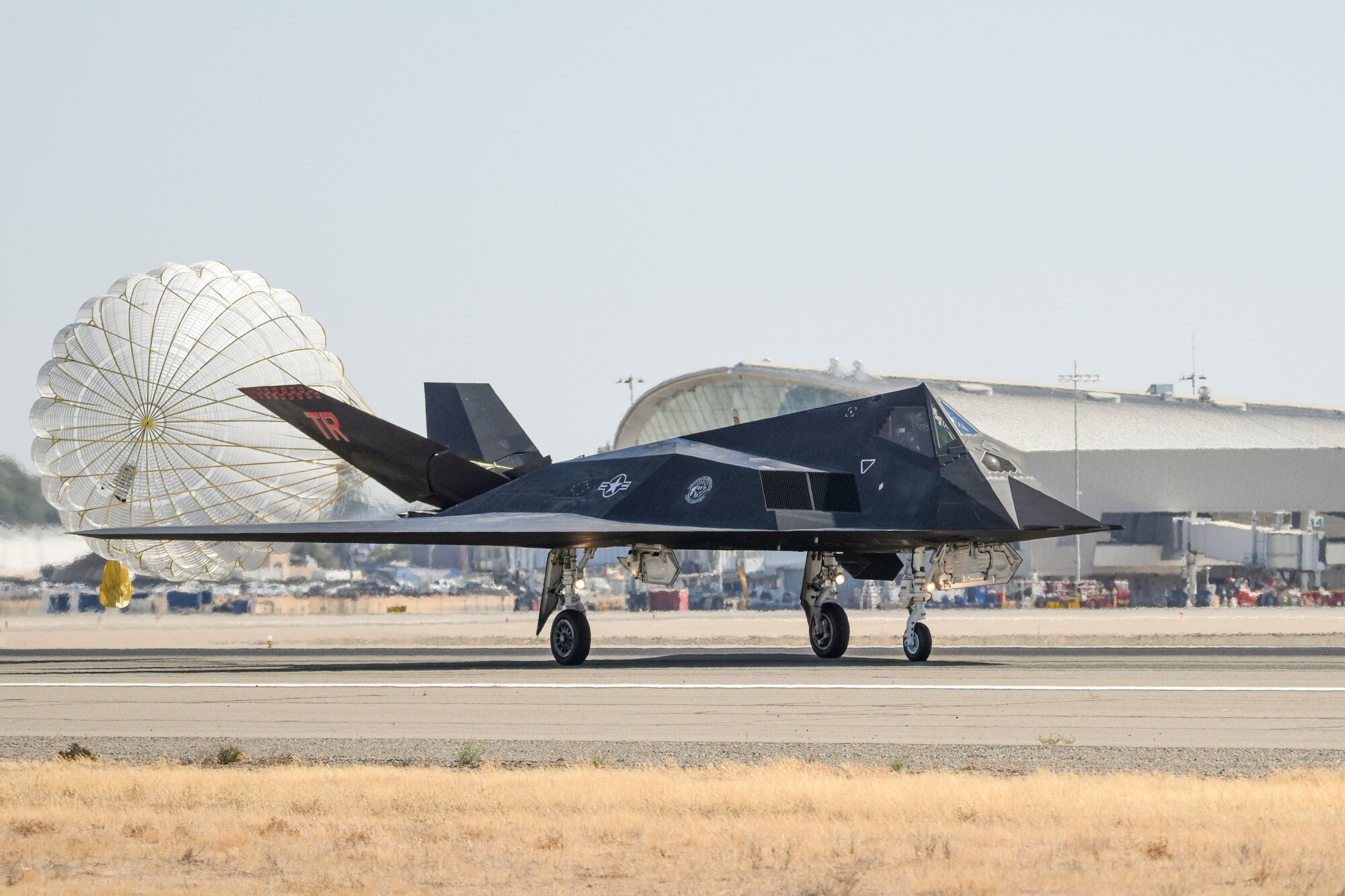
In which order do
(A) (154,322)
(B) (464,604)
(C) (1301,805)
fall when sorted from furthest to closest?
(B) (464,604)
(A) (154,322)
(C) (1301,805)

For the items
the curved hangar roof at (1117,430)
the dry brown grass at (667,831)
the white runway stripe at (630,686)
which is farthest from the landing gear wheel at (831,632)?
the curved hangar roof at (1117,430)

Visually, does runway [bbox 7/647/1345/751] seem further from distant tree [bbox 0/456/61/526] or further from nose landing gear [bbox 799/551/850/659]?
distant tree [bbox 0/456/61/526]

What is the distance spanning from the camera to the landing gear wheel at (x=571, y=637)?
23797mm

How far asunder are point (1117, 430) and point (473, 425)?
76.3m

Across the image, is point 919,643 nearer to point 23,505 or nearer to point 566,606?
point 566,606

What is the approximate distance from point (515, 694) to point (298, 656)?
556 inches

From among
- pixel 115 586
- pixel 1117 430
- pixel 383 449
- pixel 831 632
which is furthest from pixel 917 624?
pixel 1117 430

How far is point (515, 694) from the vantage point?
18.0 meters

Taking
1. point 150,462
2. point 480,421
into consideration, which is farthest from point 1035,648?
point 150,462

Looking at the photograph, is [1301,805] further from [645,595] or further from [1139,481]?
[1139,481]

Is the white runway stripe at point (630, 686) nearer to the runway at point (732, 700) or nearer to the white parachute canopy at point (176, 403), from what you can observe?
the runway at point (732, 700)

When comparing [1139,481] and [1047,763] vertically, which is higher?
[1139,481]

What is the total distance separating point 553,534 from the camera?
22734 mm

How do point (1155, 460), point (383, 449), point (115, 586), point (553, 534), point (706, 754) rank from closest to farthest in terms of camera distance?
point (706, 754)
point (553, 534)
point (383, 449)
point (115, 586)
point (1155, 460)
